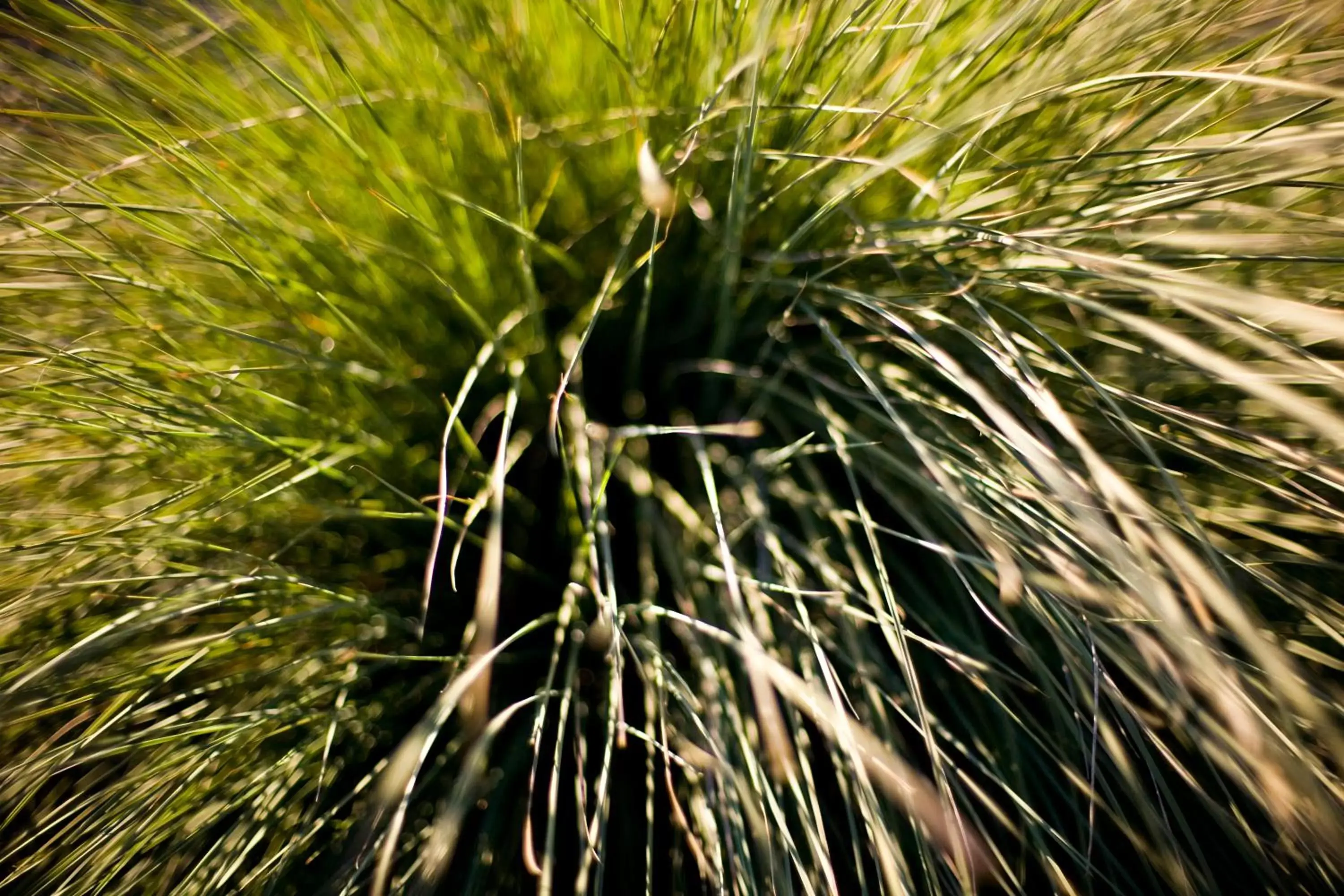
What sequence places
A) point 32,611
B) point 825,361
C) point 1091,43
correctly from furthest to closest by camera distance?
point 825,361 → point 1091,43 → point 32,611

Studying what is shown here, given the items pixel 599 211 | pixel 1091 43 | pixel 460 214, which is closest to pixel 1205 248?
pixel 1091 43

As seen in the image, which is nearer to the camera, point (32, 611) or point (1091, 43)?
point (32, 611)

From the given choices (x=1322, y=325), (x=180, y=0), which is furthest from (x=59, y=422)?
(x=1322, y=325)

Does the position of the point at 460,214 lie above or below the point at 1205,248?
above

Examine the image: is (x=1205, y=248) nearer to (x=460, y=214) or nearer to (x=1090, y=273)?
(x=1090, y=273)

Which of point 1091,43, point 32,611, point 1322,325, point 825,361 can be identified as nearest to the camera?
point 1322,325

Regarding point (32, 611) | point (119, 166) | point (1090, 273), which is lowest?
point (32, 611)

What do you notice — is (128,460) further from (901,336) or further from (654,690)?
(901,336)
